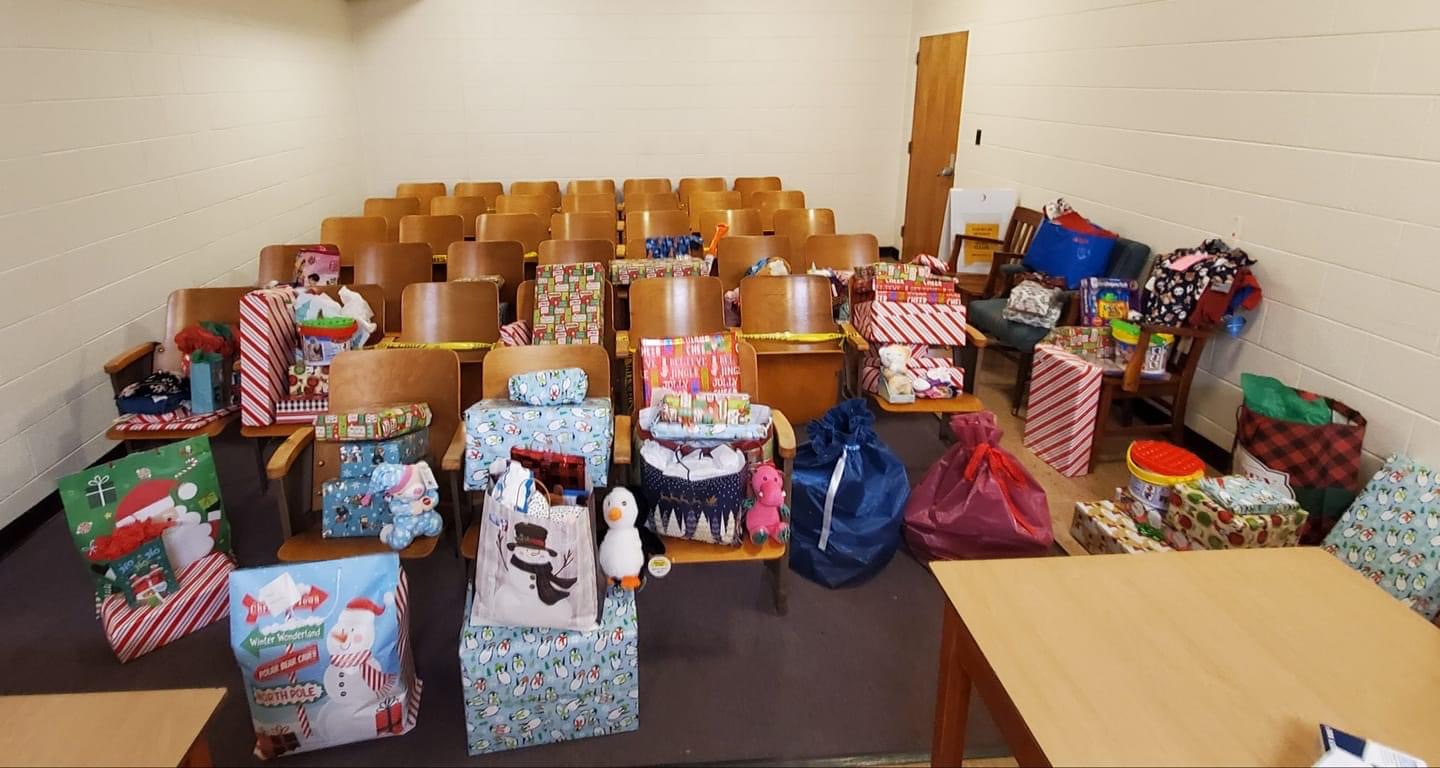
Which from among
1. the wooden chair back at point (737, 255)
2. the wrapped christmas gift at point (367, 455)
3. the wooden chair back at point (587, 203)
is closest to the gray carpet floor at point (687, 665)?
the wrapped christmas gift at point (367, 455)

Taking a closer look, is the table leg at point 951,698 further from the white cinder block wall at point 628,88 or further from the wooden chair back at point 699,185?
the white cinder block wall at point 628,88

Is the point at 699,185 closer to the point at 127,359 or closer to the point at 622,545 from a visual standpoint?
the point at 127,359

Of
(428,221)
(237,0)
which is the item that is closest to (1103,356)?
(428,221)

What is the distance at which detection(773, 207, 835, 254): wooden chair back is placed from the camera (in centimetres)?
527

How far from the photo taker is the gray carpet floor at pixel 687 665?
2.17 metres

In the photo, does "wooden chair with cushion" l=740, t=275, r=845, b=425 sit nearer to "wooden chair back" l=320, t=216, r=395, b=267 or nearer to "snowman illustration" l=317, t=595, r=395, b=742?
"snowman illustration" l=317, t=595, r=395, b=742

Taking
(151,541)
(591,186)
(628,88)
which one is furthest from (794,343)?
(628,88)

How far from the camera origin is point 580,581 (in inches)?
79.8

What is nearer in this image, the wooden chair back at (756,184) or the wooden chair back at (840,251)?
the wooden chair back at (840,251)

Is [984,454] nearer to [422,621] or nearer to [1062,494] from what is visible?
[1062,494]

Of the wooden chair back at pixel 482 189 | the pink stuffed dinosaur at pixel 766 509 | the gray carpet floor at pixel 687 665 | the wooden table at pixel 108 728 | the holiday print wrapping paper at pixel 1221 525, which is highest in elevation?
the wooden chair back at pixel 482 189

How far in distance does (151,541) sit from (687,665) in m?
1.67

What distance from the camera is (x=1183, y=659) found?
1413mm

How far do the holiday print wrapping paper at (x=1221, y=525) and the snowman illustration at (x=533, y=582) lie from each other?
2086 mm
